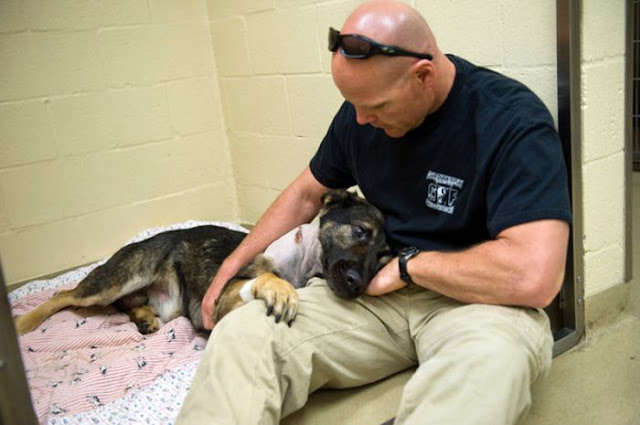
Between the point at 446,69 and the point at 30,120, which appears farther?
the point at 30,120

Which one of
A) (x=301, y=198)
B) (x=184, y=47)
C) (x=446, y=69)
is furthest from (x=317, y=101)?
(x=446, y=69)

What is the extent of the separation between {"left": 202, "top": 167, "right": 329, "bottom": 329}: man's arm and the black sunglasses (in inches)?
36.0

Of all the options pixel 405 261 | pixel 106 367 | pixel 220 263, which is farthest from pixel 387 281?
pixel 106 367

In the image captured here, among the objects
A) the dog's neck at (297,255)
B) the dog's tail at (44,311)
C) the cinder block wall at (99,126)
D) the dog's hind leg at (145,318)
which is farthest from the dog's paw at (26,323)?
the dog's neck at (297,255)

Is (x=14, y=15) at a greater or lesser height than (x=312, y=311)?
greater

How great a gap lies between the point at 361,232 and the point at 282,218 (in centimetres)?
57

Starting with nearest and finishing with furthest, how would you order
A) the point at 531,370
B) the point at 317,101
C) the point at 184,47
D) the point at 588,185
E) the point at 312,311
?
the point at 531,370
the point at 312,311
the point at 588,185
the point at 317,101
the point at 184,47

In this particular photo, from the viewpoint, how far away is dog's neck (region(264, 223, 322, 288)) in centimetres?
277

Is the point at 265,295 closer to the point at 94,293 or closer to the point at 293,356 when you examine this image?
the point at 293,356

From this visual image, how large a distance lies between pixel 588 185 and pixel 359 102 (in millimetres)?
1067

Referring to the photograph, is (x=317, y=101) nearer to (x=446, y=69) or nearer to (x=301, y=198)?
(x=301, y=198)

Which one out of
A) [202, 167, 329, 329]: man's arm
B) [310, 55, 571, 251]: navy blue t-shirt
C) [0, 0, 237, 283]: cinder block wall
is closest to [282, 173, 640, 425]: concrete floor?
[310, 55, 571, 251]: navy blue t-shirt

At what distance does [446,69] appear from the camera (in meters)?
2.17

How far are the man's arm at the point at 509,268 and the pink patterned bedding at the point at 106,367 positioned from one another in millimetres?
1185
